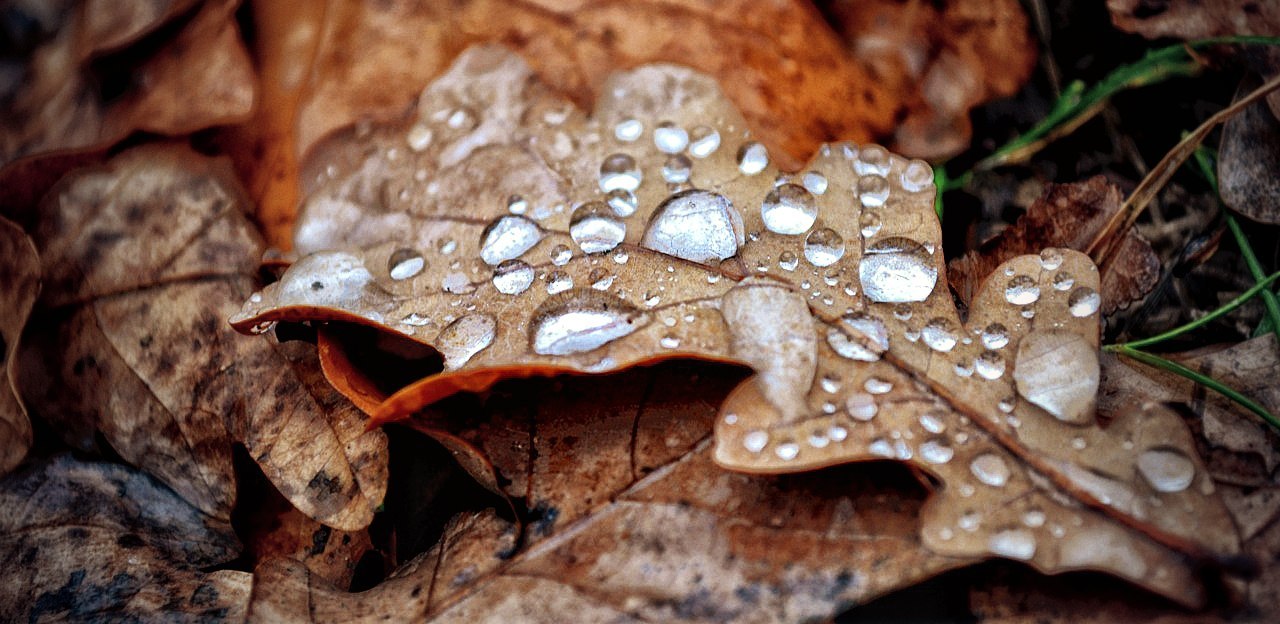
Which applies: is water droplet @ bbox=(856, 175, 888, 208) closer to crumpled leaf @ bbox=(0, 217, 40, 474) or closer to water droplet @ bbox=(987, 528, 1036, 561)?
water droplet @ bbox=(987, 528, 1036, 561)

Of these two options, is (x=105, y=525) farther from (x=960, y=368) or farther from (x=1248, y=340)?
(x=1248, y=340)

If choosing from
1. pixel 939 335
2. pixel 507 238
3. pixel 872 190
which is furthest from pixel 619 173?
pixel 939 335

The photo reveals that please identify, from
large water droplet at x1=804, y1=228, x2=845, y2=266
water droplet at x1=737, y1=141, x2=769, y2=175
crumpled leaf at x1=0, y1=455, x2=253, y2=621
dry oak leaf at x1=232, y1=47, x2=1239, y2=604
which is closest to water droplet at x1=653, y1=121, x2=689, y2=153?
dry oak leaf at x1=232, y1=47, x2=1239, y2=604

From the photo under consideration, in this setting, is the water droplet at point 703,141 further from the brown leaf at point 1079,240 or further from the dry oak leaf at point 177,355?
the dry oak leaf at point 177,355

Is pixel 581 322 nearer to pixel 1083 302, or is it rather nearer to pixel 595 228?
pixel 595 228

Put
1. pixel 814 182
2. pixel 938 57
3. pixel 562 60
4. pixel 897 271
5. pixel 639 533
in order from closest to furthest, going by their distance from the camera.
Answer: pixel 639 533
pixel 897 271
pixel 814 182
pixel 562 60
pixel 938 57

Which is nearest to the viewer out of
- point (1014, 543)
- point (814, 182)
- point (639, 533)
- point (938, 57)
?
point (1014, 543)
